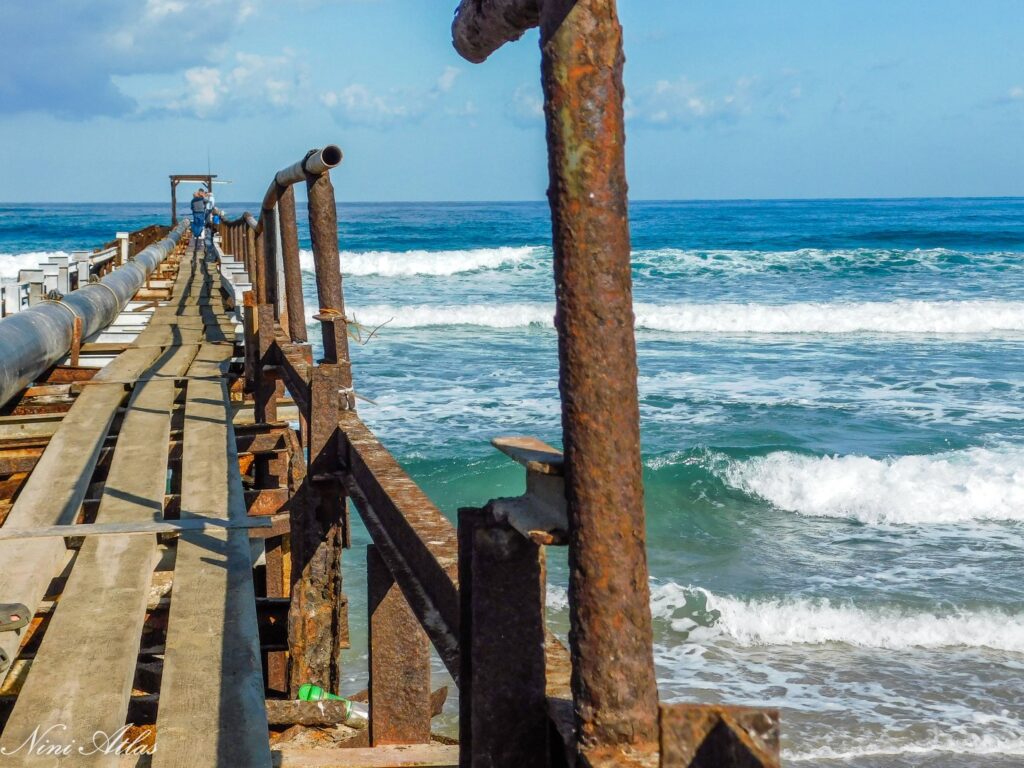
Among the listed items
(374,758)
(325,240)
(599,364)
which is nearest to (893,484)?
(325,240)

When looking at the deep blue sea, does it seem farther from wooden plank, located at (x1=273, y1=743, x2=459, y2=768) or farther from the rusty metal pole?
wooden plank, located at (x1=273, y1=743, x2=459, y2=768)

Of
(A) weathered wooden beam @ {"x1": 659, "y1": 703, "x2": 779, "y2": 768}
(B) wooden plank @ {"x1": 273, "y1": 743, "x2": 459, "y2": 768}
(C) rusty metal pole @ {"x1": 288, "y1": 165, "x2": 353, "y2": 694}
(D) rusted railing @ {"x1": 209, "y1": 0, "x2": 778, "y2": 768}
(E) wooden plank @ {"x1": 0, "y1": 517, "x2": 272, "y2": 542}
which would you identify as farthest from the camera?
(C) rusty metal pole @ {"x1": 288, "y1": 165, "x2": 353, "y2": 694}

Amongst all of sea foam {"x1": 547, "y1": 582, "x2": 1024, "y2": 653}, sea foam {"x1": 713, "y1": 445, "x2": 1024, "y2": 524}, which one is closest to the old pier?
sea foam {"x1": 547, "y1": 582, "x2": 1024, "y2": 653}

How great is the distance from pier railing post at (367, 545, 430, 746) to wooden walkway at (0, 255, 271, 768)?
1.74 feet

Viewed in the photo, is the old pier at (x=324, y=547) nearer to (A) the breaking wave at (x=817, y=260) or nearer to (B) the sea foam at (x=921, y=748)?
(B) the sea foam at (x=921, y=748)

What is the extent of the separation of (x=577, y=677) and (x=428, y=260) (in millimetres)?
43492

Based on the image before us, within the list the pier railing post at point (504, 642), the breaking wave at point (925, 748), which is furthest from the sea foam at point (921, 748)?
the pier railing post at point (504, 642)

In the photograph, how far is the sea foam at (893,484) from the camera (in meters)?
11.2

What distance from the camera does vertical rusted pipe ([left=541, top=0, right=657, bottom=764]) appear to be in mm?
1364

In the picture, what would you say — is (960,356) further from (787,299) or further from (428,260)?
(428,260)

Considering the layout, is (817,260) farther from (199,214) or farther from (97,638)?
(97,638)

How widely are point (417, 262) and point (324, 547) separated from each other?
40314 mm

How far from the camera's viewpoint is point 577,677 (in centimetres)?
147

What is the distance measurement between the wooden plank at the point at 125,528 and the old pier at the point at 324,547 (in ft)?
0.04
